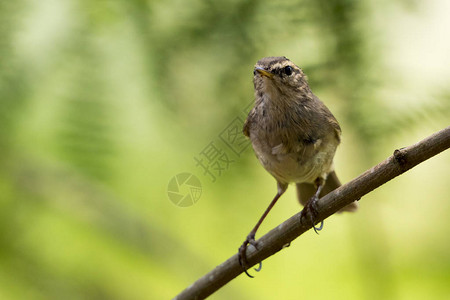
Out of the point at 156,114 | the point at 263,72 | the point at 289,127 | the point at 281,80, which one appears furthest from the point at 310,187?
the point at 156,114

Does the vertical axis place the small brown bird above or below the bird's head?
below

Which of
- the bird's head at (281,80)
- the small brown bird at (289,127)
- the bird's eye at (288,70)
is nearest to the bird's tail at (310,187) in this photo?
the small brown bird at (289,127)

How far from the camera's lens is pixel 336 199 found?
2266 mm

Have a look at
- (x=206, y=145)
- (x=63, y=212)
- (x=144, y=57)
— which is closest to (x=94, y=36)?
(x=144, y=57)

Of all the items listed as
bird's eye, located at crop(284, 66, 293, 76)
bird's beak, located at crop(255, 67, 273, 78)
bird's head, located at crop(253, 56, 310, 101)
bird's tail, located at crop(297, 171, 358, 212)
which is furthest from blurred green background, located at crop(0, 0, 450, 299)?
bird's tail, located at crop(297, 171, 358, 212)

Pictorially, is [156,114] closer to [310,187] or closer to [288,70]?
[288,70]

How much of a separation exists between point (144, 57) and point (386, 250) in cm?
144

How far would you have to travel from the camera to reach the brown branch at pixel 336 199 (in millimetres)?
1953

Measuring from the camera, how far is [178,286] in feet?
10.9

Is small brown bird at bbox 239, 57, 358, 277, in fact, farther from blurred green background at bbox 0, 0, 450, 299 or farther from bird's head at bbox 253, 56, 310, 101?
blurred green background at bbox 0, 0, 450, 299

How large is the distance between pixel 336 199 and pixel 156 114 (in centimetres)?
91

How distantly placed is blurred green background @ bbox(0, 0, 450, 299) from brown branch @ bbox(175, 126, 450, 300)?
0.33m

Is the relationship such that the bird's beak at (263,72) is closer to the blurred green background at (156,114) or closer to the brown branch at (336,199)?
the blurred green background at (156,114)

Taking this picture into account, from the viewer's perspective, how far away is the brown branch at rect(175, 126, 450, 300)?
1.95 meters
